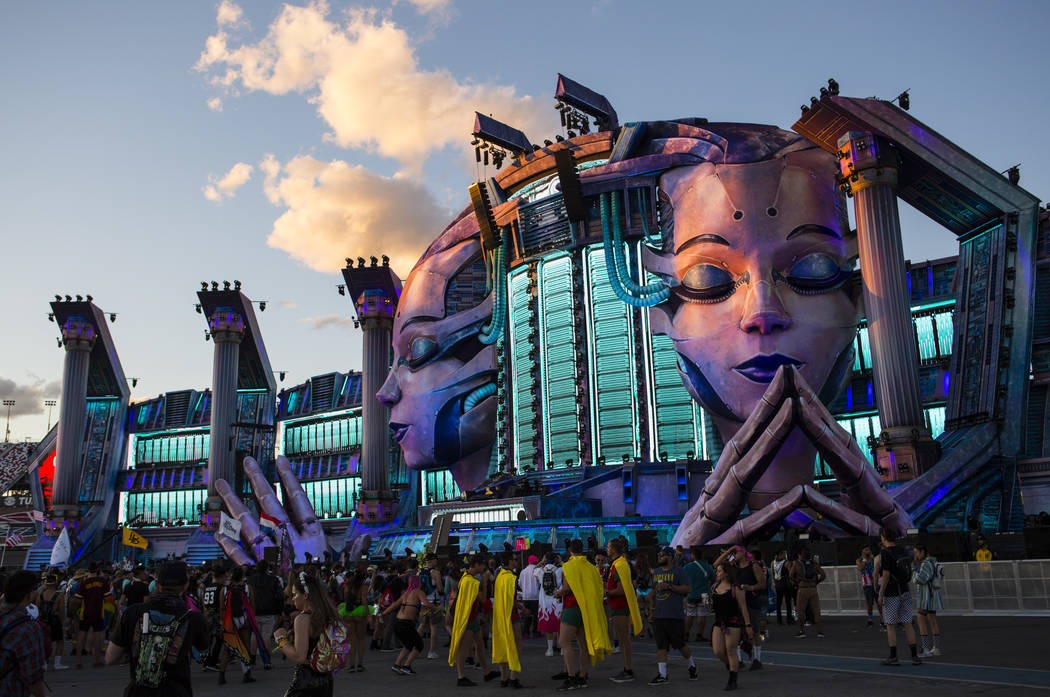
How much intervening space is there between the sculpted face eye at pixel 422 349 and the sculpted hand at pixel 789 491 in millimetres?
Result: 29168

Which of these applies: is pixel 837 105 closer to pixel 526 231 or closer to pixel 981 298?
pixel 981 298

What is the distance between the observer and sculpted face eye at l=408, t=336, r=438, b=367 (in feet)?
201

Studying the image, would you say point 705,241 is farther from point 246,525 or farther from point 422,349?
point 246,525

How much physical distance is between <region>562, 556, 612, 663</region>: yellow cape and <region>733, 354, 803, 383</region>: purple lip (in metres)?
33.9

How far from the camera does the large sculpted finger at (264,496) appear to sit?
50928 millimetres

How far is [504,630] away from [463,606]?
1086 mm

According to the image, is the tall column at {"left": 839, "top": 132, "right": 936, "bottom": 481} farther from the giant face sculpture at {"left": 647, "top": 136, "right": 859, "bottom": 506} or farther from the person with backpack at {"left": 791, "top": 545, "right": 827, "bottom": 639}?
the person with backpack at {"left": 791, "top": 545, "right": 827, "bottom": 639}

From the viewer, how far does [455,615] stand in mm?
14016

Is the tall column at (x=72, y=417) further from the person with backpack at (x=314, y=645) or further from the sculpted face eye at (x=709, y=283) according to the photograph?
the person with backpack at (x=314, y=645)

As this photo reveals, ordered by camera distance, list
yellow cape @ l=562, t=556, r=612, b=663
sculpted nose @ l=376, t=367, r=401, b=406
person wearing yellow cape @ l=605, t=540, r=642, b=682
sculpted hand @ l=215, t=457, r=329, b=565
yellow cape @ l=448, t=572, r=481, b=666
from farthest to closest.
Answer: sculpted nose @ l=376, t=367, r=401, b=406 < sculpted hand @ l=215, t=457, r=329, b=565 < yellow cape @ l=448, t=572, r=481, b=666 < person wearing yellow cape @ l=605, t=540, r=642, b=682 < yellow cape @ l=562, t=556, r=612, b=663

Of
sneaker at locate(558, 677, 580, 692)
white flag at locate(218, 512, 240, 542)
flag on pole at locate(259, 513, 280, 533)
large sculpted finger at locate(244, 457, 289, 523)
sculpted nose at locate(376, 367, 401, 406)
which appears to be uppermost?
sculpted nose at locate(376, 367, 401, 406)

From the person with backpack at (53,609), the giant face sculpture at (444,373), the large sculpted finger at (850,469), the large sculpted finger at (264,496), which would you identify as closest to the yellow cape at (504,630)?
the person with backpack at (53,609)

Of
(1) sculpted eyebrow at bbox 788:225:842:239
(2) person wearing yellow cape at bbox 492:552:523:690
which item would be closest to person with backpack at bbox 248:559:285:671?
(2) person wearing yellow cape at bbox 492:552:523:690

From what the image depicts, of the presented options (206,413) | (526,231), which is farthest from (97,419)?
(526,231)
